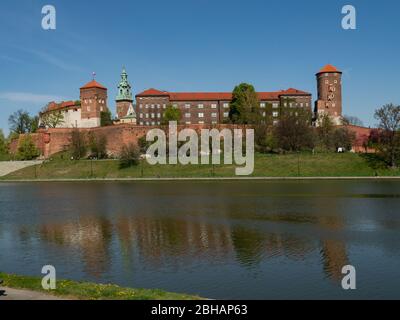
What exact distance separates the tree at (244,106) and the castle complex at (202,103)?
3.28 m

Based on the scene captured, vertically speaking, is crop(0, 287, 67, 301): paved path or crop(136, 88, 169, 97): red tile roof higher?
crop(136, 88, 169, 97): red tile roof

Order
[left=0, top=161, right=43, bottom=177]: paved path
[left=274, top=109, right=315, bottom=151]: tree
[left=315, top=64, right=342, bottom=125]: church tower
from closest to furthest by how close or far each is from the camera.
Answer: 1. [left=274, top=109, right=315, bottom=151]: tree
2. [left=0, top=161, right=43, bottom=177]: paved path
3. [left=315, top=64, right=342, bottom=125]: church tower

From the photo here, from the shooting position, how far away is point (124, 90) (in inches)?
3740

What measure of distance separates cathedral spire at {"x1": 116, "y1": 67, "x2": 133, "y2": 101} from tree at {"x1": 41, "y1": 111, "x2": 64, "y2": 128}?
1187 centimetres

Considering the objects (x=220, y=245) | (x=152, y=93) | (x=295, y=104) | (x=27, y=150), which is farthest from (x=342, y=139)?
(x=220, y=245)

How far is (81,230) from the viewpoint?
64.0ft

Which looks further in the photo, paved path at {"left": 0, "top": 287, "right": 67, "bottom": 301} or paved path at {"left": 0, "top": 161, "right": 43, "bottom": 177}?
paved path at {"left": 0, "top": 161, "right": 43, "bottom": 177}

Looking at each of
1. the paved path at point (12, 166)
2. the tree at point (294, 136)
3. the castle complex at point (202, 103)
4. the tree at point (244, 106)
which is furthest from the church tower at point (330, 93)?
the paved path at point (12, 166)

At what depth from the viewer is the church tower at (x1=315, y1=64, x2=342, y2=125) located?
87.7 m

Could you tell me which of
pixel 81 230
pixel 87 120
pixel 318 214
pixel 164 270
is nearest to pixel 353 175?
pixel 318 214

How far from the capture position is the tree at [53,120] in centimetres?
9281

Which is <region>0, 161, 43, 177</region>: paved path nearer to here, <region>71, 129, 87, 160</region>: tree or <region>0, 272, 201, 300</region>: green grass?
<region>71, 129, 87, 160</region>: tree
